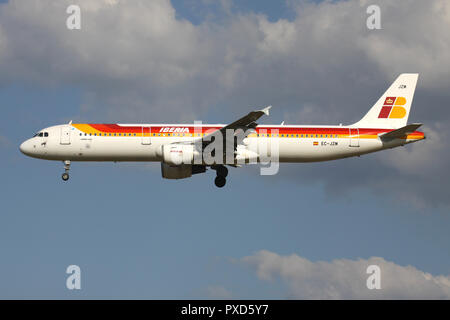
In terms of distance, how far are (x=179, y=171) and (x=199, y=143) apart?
4272 mm

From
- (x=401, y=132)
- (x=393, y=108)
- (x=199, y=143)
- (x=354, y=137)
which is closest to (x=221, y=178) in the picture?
(x=199, y=143)

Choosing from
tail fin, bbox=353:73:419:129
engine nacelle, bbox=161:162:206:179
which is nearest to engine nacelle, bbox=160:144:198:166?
engine nacelle, bbox=161:162:206:179

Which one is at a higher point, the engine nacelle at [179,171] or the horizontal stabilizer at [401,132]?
the horizontal stabilizer at [401,132]

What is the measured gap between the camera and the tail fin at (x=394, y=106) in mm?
61906

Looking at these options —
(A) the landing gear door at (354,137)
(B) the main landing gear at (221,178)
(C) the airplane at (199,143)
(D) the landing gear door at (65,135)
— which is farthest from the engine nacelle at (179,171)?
(A) the landing gear door at (354,137)

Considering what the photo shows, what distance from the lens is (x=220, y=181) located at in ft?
198

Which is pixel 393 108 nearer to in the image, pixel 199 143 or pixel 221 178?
pixel 221 178

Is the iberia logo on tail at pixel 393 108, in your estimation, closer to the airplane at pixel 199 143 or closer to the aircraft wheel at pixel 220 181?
the airplane at pixel 199 143

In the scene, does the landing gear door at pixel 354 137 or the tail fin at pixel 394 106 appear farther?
the tail fin at pixel 394 106

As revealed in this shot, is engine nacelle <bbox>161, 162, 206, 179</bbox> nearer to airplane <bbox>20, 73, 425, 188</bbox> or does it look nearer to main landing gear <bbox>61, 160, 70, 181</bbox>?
airplane <bbox>20, 73, 425, 188</bbox>

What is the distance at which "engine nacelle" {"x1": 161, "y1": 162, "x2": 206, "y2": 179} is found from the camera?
6019 centimetres
